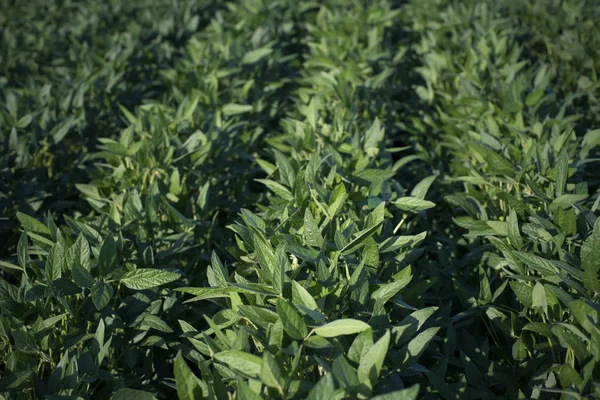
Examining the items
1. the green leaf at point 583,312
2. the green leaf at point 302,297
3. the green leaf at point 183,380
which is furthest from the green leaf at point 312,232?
the green leaf at point 583,312

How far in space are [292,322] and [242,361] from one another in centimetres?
16

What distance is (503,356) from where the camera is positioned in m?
1.97

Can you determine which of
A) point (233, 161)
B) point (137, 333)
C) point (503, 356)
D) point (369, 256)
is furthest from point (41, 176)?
point (503, 356)

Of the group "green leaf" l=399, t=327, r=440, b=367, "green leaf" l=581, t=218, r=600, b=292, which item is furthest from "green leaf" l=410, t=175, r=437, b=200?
"green leaf" l=399, t=327, r=440, b=367

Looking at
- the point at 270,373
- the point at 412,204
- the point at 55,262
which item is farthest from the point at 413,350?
the point at 55,262

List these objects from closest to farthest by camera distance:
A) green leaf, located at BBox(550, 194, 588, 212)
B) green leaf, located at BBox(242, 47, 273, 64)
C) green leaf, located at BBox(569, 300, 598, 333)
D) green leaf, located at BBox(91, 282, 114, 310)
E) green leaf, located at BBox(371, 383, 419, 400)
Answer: green leaf, located at BBox(371, 383, 419, 400) → green leaf, located at BBox(569, 300, 598, 333) → green leaf, located at BBox(91, 282, 114, 310) → green leaf, located at BBox(550, 194, 588, 212) → green leaf, located at BBox(242, 47, 273, 64)

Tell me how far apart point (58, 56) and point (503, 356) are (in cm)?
482

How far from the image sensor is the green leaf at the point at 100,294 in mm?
1748

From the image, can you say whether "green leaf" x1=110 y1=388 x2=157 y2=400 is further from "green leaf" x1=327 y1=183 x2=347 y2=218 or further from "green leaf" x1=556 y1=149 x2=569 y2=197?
"green leaf" x1=556 y1=149 x2=569 y2=197

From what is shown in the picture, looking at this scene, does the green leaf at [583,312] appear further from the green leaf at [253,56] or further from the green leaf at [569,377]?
the green leaf at [253,56]

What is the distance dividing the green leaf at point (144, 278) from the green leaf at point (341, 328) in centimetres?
65

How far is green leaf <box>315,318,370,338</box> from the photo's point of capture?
1.38 metres

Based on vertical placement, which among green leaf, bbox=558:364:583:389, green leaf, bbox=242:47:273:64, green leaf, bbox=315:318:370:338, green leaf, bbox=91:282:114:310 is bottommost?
green leaf, bbox=242:47:273:64

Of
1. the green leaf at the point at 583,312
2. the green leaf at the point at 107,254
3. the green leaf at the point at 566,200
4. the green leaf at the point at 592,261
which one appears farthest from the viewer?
the green leaf at the point at 566,200
